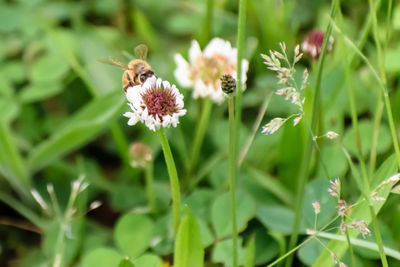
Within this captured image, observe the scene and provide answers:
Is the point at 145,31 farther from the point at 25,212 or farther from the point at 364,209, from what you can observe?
the point at 364,209

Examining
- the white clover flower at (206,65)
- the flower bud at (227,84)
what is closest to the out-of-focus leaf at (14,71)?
the white clover flower at (206,65)

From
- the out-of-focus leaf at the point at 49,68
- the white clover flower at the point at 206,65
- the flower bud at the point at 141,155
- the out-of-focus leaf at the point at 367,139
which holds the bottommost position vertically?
the out-of-focus leaf at the point at 367,139

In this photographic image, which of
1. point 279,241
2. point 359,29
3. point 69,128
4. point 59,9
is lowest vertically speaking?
point 279,241

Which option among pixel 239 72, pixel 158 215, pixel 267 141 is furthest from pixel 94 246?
pixel 239 72

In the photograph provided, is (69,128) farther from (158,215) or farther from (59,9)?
(59,9)

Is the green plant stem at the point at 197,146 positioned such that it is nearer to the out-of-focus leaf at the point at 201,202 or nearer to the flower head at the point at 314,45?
the out-of-focus leaf at the point at 201,202

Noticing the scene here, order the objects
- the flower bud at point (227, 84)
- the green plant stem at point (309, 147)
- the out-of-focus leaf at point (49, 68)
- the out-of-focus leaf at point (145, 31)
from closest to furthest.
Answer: the flower bud at point (227, 84), the green plant stem at point (309, 147), the out-of-focus leaf at point (49, 68), the out-of-focus leaf at point (145, 31)

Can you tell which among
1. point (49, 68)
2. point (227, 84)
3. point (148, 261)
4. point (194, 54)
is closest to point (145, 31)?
point (49, 68)
